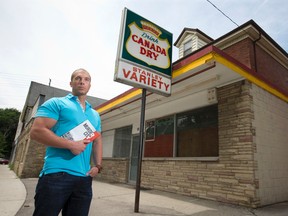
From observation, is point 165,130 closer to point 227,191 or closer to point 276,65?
point 227,191

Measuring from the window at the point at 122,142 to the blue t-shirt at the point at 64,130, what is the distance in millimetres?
8957

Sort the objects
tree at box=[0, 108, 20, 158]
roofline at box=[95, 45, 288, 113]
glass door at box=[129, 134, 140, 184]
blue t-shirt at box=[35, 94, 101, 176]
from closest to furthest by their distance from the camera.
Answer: blue t-shirt at box=[35, 94, 101, 176] < roofline at box=[95, 45, 288, 113] < glass door at box=[129, 134, 140, 184] < tree at box=[0, 108, 20, 158]

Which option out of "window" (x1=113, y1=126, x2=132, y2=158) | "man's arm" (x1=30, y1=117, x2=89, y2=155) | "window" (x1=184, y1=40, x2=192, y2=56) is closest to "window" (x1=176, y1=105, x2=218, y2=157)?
"window" (x1=113, y1=126, x2=132, y2=158)

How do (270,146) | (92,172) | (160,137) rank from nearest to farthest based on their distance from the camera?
(92,172) < (270,146) < (160,137)

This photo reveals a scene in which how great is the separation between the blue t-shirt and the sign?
2779 millimetres

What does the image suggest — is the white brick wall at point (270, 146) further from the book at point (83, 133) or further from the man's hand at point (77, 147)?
the man's hand at point (77, 147)

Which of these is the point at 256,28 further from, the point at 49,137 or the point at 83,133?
the point at 49,137

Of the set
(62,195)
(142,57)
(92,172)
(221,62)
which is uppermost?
(142,57)

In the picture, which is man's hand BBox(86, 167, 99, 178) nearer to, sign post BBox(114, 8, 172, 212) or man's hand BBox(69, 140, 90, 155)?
man's hand BBox(69, 140, 90, 155)

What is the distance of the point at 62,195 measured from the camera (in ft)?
5.68

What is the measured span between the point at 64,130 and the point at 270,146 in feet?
19.8

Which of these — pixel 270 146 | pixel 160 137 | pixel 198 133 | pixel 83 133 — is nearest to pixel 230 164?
pixel 270 146

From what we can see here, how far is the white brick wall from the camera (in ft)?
18.0

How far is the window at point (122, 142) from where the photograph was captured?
11.0 m
